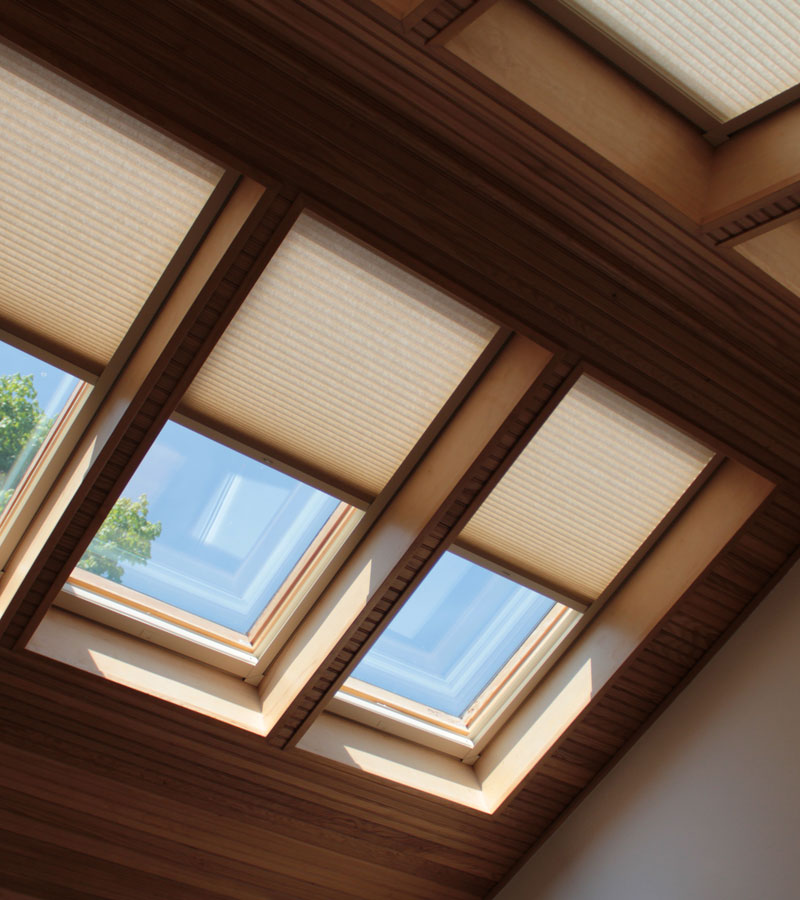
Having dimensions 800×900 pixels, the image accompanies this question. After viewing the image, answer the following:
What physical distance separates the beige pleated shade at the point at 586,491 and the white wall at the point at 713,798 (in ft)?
2.18

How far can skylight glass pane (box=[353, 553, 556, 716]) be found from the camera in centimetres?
412

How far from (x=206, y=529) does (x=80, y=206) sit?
4.66 feet

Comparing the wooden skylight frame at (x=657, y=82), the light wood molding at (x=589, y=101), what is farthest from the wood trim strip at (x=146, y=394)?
the wooden skylight frame at (x=657, y=82)

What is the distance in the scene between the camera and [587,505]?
3.84 metres

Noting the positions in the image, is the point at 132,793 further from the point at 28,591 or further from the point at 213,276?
the point at 213,276

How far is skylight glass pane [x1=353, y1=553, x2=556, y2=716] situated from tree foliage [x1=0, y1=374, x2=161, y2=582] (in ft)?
3.77

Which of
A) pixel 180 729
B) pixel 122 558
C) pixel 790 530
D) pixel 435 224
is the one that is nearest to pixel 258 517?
pixel 122 558

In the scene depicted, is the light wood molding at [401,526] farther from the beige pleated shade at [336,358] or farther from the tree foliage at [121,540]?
the tree foliage at [121,540]

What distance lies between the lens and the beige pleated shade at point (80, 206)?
8.97 ft

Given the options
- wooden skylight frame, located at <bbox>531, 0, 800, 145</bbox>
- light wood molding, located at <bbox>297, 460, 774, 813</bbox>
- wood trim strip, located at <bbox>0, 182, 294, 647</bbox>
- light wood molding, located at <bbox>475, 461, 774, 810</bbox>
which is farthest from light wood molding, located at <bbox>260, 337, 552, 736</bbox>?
light wood molding, located at <bbox>475, 461, 774, 810</bbox>

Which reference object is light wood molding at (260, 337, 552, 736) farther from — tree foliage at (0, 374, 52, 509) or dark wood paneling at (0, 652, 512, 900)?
tree foliage at (0, 374, 52, 509)

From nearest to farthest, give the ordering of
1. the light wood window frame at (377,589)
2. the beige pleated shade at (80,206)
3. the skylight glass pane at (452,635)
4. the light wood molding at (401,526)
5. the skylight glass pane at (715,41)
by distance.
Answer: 1. the skylight glass pane at (715,41)
2. the beige pleated shade at (80,206)
3. the light wood window frame at (377,589)
4. the light wood molding at (401,526)
5. the skylight glass pane at (452,635)

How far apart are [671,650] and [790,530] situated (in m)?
0.72

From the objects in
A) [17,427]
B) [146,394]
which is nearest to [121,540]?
[17,427]
